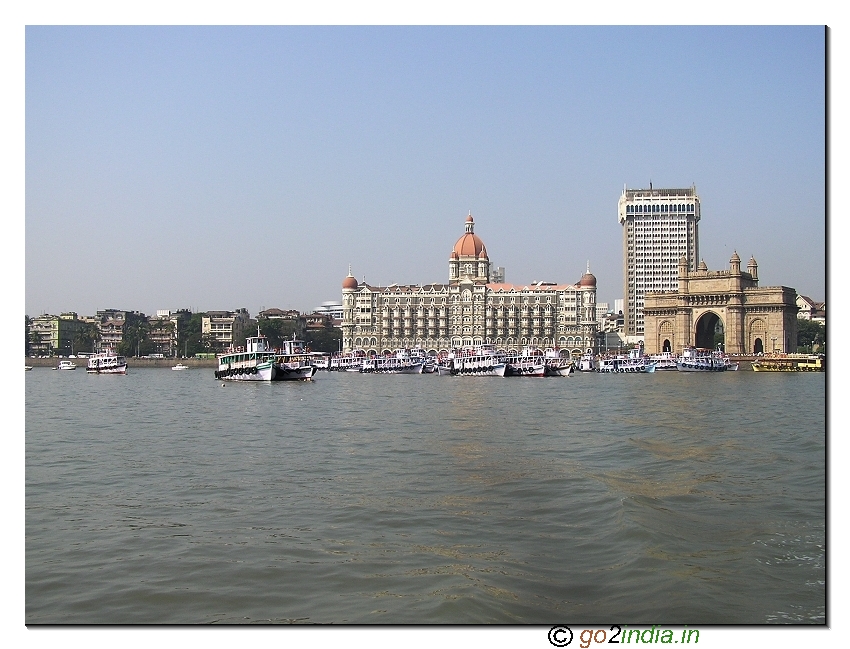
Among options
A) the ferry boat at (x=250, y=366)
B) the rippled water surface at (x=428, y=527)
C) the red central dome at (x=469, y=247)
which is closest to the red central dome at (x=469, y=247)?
the red central dome at (x=469, y=247)

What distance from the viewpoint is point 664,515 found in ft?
24.4

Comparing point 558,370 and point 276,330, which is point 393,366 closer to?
point 558,370

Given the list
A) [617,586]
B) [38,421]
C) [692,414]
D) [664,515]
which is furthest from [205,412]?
[617,586]

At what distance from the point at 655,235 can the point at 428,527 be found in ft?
271

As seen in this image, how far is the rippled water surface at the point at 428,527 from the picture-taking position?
17.2 feet

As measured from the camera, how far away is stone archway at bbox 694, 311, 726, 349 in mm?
61625

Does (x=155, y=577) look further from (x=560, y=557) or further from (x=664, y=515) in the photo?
(x=664, y=515)

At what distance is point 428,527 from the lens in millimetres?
7059

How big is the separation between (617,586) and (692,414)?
12.9 metres

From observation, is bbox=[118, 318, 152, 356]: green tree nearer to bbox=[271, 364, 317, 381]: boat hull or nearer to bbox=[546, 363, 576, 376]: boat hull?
bbox=[271, 364, 317, 381]: boat hull

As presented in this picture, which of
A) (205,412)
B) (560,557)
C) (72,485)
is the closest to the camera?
(560,557)

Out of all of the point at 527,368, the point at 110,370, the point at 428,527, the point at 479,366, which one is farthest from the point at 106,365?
the point at 428,527

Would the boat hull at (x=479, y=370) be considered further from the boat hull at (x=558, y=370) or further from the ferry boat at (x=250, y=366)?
the ferry boat at (x=250, y=366)

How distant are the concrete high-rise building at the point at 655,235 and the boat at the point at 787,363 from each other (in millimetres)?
35410
